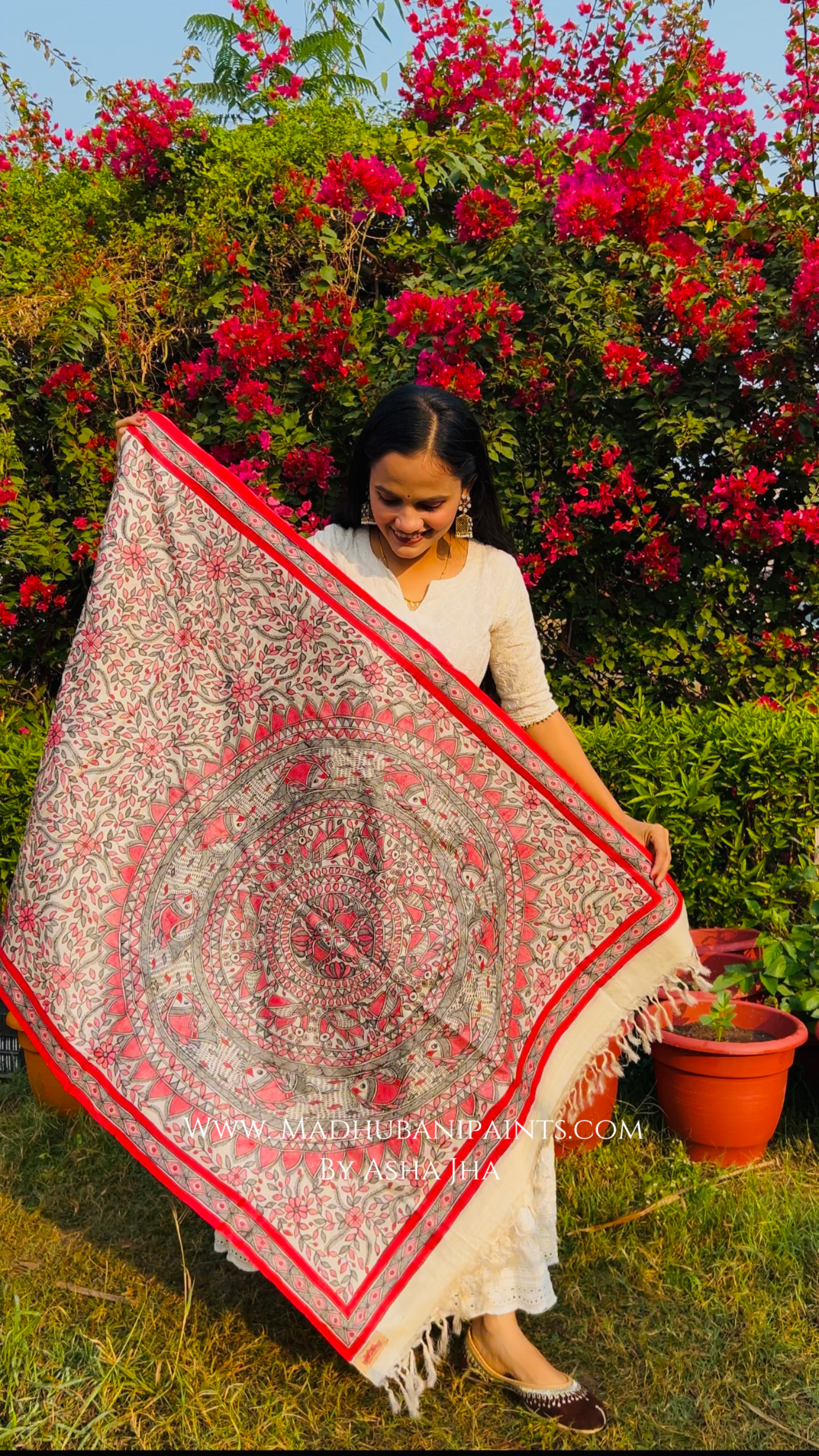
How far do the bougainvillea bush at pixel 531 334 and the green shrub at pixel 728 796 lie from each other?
678 mm

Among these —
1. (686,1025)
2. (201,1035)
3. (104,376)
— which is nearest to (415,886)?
(201,1035)

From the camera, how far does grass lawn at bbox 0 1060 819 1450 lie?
6.61 feet

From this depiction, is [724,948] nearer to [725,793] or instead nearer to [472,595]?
[725,793]

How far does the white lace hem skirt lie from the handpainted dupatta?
39 millimetres

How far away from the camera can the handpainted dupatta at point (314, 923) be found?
2074 mm

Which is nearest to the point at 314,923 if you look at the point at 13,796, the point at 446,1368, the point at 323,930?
the point at 323,930

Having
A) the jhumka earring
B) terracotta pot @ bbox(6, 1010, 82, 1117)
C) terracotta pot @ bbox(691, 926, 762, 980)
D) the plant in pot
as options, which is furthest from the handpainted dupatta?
terracotta pot @ bbox(6, 1010, 82, 1117)

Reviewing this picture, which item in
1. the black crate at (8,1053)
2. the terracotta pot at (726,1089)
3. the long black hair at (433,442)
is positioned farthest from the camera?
the black crate at (8,1053)

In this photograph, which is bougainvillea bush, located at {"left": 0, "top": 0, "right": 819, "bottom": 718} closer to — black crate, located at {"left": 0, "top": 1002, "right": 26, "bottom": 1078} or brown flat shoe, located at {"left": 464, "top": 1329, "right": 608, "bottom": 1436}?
black crate, located at {"left": 0, "top": 1002, "right": 26, "bottom": 1078}

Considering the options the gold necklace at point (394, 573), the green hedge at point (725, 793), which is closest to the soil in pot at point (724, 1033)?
the green hedge at point (725, 793)

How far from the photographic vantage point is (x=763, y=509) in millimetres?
3873

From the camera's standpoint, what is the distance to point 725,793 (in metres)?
3.37

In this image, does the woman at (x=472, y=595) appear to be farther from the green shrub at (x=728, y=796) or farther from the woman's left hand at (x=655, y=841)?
the green shrub at (x=728, y=796)

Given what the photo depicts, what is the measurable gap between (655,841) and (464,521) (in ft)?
2.62
